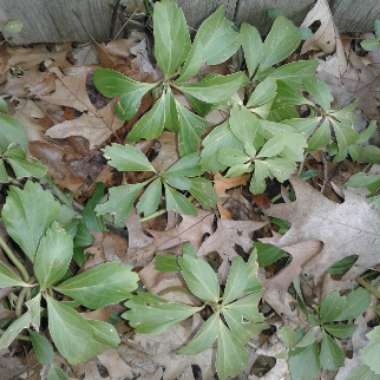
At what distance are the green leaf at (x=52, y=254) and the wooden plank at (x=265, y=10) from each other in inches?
Answer: 36.0

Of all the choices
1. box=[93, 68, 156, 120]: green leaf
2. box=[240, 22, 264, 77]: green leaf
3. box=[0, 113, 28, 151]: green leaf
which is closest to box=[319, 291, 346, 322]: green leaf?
box=[240, 22, 264, 77]: green leaf

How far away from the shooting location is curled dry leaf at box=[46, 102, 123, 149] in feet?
5.16

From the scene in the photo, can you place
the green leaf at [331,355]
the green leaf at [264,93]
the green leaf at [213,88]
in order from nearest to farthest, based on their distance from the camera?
the green leaf at [213,88] < the green leaf at [264,93] < the green leaf at [331,355]

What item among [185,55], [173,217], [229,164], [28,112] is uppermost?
[185,55]

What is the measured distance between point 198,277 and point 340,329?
0.53 metres

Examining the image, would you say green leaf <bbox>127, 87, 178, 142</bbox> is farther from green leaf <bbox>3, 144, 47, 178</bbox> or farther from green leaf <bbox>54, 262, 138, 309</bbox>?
green leaf <bbox>54, 262, 138, 309</bbox>

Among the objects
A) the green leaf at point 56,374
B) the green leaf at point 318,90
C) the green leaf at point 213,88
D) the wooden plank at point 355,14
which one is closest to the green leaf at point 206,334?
the green leaf at point 56,374

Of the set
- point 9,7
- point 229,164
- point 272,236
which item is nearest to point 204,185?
point 229,164

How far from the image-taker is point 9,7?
1551 millimetres

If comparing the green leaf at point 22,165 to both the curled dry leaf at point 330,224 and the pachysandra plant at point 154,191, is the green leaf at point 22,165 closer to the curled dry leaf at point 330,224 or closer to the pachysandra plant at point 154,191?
the pachysandra plant at point 154,191

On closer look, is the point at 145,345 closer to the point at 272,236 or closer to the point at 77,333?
the point at 77,333

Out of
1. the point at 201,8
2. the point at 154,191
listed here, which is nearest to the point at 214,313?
the point at 154,191

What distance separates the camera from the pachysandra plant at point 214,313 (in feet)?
4.66

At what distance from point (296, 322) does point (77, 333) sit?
0.74 meters
